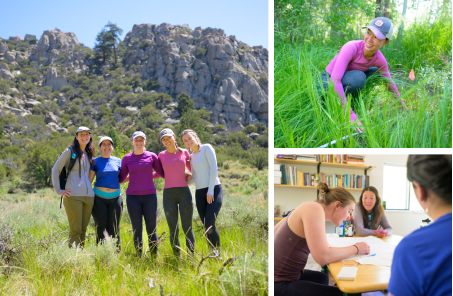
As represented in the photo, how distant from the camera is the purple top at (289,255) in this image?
1.45 m

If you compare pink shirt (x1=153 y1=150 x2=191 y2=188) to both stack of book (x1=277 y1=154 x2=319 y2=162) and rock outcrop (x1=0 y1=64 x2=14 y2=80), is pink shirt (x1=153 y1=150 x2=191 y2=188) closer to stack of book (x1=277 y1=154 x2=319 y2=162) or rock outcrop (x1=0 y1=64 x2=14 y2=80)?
stack of book (x1=277 y1=154 x2=319 y2=162)

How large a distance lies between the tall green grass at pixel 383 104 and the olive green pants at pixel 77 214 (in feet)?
5.65

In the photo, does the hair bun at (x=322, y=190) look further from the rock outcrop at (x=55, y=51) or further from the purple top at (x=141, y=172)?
the rock outcrop at (x=55, y=51)

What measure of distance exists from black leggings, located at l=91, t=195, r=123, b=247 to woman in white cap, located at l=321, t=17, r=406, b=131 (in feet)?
6.16

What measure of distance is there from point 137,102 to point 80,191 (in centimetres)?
2972

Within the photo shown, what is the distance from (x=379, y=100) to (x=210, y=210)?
4.72 ft

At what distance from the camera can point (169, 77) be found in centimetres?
3709

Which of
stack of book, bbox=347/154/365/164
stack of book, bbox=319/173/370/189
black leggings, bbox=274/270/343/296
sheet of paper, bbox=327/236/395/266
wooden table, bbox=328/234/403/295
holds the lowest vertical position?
black leggings, bbox=274/270/343/296

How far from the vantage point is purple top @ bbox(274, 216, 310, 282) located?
145 centimetres

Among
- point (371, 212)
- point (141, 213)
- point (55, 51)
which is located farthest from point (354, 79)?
point (55, 51)

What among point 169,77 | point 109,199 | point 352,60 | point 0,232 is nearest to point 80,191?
point 109,199

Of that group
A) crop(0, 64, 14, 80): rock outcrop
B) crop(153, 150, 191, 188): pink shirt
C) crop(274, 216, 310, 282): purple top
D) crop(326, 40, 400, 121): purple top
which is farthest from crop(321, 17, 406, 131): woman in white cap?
crop(0, 64, 14, 80): rock outcrop

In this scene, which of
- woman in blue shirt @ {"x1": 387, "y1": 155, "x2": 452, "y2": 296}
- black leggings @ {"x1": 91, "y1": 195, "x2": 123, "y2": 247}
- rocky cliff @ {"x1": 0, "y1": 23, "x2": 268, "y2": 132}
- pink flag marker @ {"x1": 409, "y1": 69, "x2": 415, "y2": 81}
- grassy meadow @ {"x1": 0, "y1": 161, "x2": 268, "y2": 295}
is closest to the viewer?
woman in blue shirt @ {"x1": 387, "y1": 155, "x2": 452, "y2": 296}

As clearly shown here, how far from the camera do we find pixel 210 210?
2.27 metres
